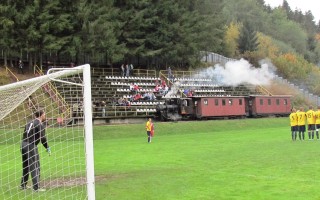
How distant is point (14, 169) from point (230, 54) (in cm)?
6622

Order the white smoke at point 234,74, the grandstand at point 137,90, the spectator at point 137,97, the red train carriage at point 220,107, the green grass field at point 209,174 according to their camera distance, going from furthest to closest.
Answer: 1. the white smoke at point 234,74
2. the spectator at point 137,97
3. the red train carriage at point 220,107
4. the grandstand at point 137,90
5. the green grass field at point 209,174

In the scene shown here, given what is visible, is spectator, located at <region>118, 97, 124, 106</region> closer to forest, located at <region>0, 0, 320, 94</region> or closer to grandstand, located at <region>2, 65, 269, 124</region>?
grandstand, located at <region>2, 65, 269, 124</region>

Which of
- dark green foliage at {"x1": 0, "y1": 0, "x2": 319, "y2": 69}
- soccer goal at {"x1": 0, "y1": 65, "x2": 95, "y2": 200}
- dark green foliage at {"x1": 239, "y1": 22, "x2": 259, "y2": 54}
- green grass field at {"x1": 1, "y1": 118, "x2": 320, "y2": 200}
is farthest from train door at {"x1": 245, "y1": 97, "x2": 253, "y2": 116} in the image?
soccer goal at {"x1": 0, "y1": 65, "x2": 95, "y2": 200}

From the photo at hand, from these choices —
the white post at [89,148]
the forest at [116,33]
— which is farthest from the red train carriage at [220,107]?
the white post at [89,148]

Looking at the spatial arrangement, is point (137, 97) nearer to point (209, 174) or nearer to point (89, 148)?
point (209, 174)

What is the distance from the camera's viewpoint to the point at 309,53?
109 metres

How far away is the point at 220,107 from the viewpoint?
151ft

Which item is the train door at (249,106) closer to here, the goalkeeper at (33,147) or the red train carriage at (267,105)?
the red train carriage at (267,105)

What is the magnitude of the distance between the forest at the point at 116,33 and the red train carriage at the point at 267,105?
11.5 meters

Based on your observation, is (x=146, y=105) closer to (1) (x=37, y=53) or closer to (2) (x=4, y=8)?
(1) (x=37, y=53)

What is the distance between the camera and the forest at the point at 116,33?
4244 centimetres

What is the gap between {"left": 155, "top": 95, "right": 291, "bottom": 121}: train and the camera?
4284 cm

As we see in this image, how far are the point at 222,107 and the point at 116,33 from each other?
47.0 feet

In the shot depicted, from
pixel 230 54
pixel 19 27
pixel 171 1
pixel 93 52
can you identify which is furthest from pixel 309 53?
pixel 19 27
